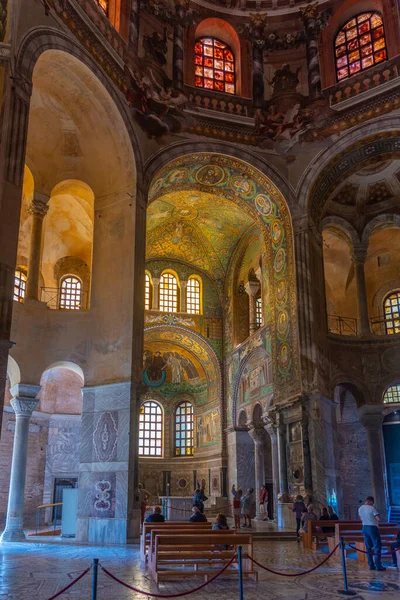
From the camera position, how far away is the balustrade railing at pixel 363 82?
20.3m

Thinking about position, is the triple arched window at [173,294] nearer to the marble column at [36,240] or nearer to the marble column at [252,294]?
the marble column at [252,294]

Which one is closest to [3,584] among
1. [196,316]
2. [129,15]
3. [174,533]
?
[174,533]

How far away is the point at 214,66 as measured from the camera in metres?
23.2

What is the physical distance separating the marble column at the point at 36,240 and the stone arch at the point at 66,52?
3184 mm

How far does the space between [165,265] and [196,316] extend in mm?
2945

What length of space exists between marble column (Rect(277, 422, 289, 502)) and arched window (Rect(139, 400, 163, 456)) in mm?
11135

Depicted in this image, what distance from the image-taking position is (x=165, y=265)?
2914 centimetres

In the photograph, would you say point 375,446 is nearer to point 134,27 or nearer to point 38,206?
point 38,206

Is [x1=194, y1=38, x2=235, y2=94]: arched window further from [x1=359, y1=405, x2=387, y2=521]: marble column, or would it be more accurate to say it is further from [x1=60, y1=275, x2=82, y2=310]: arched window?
[x1=359, y1=405, x2=387, y2=521]: marble column

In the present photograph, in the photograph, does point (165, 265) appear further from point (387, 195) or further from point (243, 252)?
point (387, 195)

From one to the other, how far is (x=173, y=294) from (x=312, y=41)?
12750 mm

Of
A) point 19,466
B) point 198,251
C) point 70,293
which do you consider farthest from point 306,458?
point 198,251

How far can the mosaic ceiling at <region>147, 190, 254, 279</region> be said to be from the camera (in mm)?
25500

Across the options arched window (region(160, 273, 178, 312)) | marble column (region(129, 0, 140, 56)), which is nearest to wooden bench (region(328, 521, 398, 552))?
marble column (region(129, 0, 140, 56))
